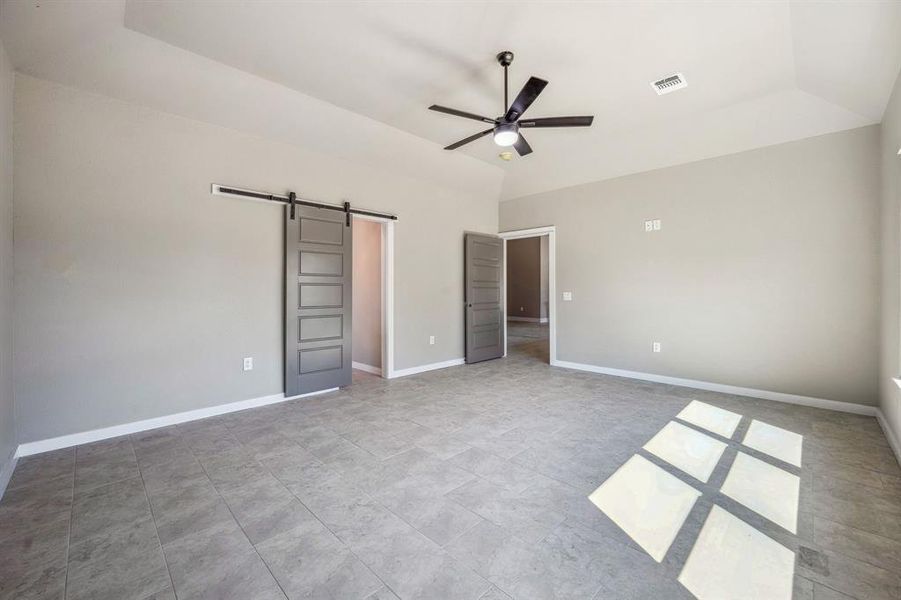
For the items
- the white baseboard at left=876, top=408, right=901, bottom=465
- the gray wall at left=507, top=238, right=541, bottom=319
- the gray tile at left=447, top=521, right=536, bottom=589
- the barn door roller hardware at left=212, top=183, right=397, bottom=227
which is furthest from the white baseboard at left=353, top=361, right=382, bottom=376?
the gray wall at left=507, top=238, right=541, bottom=319

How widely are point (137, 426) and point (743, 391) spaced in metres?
6.21

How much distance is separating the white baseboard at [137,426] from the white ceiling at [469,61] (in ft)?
9.24

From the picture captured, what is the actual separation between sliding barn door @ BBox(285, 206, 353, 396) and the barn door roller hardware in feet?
0.20

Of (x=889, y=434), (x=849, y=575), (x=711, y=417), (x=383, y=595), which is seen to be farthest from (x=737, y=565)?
(x=889, y=434)

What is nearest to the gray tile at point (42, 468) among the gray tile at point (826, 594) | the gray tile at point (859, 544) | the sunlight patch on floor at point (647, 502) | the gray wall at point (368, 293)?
the gray wall at point (368, 293)

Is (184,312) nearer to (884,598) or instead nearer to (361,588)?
(361,588)

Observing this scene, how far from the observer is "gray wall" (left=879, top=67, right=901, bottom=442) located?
2.78m

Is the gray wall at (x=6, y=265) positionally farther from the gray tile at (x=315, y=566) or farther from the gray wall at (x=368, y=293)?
the gray wall at (x=368, y=293)

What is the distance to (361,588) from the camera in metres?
1.50

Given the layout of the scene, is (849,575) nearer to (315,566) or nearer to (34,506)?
(315,566)

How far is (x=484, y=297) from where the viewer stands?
6.37 m

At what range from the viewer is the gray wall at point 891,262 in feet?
9.13

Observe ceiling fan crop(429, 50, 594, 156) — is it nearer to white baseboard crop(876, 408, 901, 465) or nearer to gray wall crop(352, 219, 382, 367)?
gray wall crop(352, 219, 382, 367)

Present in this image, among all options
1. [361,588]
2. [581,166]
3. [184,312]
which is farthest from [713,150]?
[184,312]
